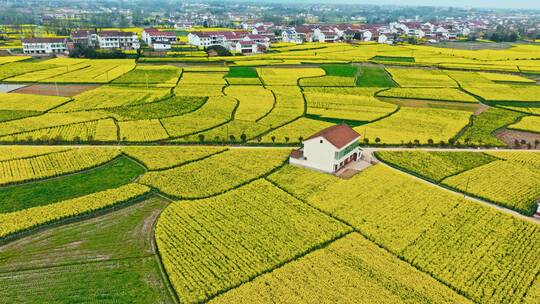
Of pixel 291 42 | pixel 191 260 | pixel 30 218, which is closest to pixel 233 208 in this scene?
pixel 191 260

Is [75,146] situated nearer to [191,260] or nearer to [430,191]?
[191,260]

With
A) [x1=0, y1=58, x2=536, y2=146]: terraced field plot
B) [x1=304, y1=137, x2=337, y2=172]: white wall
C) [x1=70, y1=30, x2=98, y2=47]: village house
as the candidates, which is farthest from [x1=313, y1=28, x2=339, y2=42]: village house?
[x1=304, y1=137, x2=337, y2=172]: white wall

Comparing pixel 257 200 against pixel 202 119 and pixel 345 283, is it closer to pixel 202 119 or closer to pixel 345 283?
pixel 345 283

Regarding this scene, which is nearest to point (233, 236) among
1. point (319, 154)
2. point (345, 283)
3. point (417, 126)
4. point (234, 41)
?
point (345, 283)

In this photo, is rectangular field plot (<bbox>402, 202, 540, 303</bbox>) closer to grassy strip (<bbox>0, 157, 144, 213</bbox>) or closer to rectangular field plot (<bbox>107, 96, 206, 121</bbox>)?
grassy strip (<bbox>0, 157, 144, 213</bbox>)

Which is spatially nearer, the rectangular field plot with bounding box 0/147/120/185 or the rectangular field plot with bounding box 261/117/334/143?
the rectangular field plot with bounding box 0/147/120/185

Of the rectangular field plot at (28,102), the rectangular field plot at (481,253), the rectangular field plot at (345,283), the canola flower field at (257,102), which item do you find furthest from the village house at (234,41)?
the rectangular field plot at (345,283)
